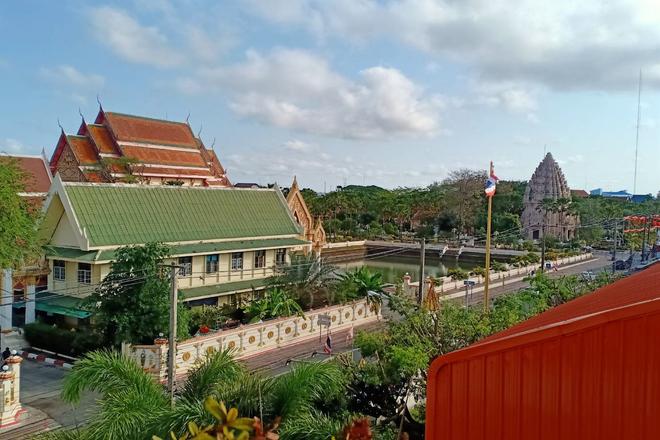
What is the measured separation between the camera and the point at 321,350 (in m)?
20.2

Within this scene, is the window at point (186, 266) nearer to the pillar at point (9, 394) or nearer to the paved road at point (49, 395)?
the paved road at point (49, 395)

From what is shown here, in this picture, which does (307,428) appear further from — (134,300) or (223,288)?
(223,288)

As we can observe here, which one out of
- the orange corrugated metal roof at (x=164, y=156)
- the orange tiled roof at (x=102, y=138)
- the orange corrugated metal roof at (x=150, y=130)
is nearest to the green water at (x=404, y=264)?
the orange corrugated metal roof at (x=164, y=156)

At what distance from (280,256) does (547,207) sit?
47.6 m


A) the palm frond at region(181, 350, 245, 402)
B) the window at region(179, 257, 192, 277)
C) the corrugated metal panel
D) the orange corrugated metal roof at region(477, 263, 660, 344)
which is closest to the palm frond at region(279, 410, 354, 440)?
the corrugated metal panel

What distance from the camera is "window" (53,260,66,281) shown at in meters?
20.4

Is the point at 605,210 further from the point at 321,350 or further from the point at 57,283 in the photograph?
the point at 57,283

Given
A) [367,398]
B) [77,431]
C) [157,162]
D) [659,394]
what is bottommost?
[367,398]

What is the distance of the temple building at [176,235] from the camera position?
65.0 ft

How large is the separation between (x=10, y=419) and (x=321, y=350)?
395 inches

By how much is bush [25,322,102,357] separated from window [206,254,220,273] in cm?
600

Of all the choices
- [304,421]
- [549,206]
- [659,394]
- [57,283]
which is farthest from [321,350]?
[549,206]

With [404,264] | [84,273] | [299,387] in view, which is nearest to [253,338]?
[84,273]

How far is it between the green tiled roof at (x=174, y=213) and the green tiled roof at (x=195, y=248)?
341 millimetres
